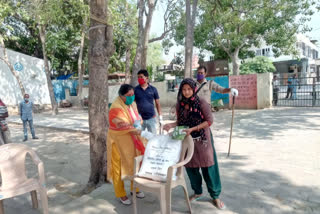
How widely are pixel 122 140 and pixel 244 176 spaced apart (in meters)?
2.02

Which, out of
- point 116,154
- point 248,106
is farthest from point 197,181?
point 248,106

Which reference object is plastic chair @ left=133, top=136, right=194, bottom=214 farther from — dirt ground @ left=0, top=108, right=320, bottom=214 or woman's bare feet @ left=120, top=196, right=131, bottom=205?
dirt ground @ left=0, top=108, right=320, bottom=214

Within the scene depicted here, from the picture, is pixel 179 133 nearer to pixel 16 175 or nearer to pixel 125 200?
pixel 125 200

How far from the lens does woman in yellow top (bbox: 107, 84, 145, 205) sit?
2.88 meters

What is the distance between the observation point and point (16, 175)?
2842 millimetres

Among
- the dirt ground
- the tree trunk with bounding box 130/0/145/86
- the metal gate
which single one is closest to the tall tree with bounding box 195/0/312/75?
the metal gate

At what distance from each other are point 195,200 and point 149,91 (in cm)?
223

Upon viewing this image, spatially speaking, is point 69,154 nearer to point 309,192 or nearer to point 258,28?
point 309,192

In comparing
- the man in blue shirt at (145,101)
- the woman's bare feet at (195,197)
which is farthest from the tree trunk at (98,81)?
the woman's bare feet at (195,197)

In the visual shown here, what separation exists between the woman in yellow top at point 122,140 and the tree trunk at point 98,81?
2.14 ft

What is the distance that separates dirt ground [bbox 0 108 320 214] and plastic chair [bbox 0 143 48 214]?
0.49 m

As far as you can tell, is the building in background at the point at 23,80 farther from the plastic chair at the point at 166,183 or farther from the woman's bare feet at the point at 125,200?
the plastic chair at the point at 166,183

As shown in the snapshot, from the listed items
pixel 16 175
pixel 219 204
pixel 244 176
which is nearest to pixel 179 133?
pixel 219 204

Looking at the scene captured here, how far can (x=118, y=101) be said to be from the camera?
9.64ft
